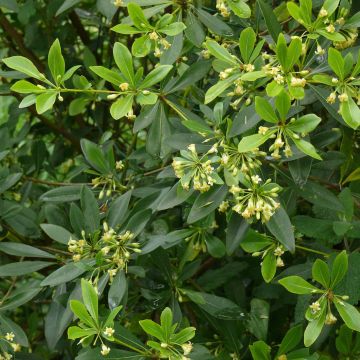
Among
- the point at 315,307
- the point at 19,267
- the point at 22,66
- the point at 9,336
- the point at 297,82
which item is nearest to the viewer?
the point at 297,82

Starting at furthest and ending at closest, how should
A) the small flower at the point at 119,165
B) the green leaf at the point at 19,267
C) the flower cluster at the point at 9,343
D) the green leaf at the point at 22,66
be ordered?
the small flower at the point at 119,165 → the green leaf at the point at 19,267 → the flower cluster at the point at 9,343 → the green leaf at the point at 22,66

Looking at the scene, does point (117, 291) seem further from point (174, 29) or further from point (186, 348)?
point (174, 29)

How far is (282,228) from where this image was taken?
4.65 ft

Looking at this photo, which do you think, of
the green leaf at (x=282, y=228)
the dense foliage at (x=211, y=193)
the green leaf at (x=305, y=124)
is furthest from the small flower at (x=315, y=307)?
the green leaf at (x=305, y=124)

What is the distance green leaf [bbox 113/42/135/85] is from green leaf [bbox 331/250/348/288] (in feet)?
1.82

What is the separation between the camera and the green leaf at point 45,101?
1.42m

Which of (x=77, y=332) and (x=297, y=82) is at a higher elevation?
(x=297, y=82)

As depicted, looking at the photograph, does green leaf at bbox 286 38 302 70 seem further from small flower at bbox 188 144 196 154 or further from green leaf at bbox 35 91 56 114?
green leaf at bbox 35 91 56 114

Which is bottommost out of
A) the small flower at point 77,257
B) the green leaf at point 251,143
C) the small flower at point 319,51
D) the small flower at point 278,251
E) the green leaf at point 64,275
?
the small flower at point 278,251

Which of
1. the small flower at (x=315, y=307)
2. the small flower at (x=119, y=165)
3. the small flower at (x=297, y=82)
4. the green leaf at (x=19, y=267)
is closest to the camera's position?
the small flower at (x=297, y=82)

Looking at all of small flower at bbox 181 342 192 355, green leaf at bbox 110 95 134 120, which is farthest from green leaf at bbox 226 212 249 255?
green leaf at bbox 110 95 134 120

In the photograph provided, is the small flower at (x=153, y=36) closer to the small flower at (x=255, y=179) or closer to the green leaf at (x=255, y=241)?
the small flower at (x=255, y=179)

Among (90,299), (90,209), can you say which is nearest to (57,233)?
(90,209)

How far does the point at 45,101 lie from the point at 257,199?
475mm
